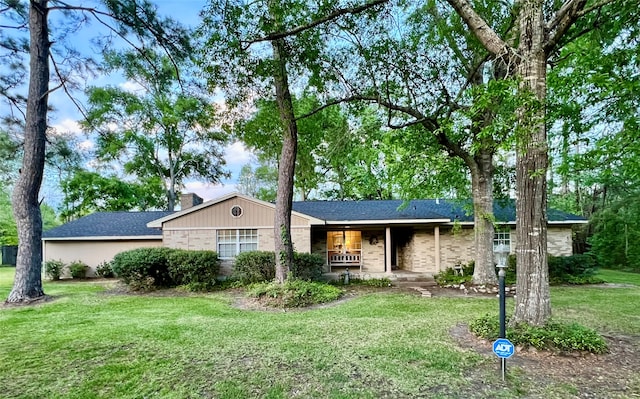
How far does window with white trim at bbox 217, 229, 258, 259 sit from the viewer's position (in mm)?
12938

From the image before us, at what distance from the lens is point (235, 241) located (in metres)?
13.0

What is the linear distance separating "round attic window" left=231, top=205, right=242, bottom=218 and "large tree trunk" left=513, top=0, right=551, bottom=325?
10023 millimetres

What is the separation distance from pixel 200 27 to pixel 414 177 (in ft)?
25.7

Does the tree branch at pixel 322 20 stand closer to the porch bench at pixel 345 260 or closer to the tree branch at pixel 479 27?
the tree branch at pixel 479 27

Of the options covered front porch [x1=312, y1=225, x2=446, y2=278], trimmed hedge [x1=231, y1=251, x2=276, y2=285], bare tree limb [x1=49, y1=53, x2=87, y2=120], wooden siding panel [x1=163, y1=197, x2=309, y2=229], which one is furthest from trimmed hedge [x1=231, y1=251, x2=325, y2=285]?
bare tree limb [x1=49, y1=53, x2=87, y2=120]

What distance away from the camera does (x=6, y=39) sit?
35.0ft

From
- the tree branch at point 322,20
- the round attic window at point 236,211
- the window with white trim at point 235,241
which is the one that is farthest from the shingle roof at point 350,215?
the tree branch at point 322,20

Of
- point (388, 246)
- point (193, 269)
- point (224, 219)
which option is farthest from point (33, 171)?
point (388, 246)

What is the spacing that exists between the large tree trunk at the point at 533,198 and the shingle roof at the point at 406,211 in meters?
8.05

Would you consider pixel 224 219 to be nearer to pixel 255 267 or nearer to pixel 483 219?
pixel 255 267

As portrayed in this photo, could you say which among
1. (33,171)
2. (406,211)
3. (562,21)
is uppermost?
(562,21)

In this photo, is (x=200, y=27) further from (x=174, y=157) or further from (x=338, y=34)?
(x=174, y=157)

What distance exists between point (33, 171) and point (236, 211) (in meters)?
6.21

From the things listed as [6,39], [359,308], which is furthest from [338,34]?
[6,39]
